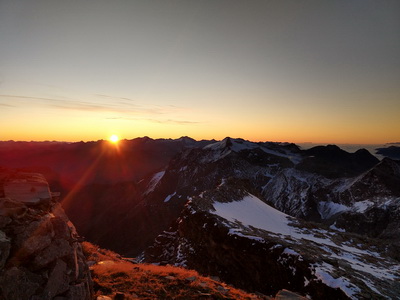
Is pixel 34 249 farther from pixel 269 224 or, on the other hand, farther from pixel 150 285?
pixel 269 224

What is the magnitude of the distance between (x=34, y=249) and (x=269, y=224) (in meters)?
37.3

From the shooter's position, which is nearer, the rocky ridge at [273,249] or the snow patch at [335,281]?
the snow patch at [335,281]

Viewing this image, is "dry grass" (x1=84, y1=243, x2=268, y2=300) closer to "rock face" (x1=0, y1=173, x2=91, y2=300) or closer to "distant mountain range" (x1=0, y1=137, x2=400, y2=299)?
"rock face" (x1=0, y1=173, x2=91, y2=300)

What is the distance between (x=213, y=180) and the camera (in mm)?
153375

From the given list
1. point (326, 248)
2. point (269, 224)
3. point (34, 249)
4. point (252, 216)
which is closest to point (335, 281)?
point (326, 248)

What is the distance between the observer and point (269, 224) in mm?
40375

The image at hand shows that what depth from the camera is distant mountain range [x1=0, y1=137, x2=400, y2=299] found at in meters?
23.9

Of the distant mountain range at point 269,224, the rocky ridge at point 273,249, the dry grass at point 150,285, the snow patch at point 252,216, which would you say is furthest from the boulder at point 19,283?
the snow patch at point 252,216

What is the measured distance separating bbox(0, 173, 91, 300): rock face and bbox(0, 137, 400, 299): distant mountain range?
A: 10.4 m

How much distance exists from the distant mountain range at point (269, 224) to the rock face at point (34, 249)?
1035cm

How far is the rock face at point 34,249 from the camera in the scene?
23.4 ft

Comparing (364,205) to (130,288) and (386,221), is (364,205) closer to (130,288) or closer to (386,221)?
(386,221)

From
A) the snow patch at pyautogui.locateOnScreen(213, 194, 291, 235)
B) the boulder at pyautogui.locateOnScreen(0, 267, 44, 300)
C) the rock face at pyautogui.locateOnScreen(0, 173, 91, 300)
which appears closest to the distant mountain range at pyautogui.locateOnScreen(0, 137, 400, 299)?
the snow patch at pyautogui.locateOnScreen(213, 194, 291, 235)

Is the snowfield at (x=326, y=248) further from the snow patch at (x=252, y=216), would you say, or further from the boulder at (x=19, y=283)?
the boulder at (x=19, y=283)
